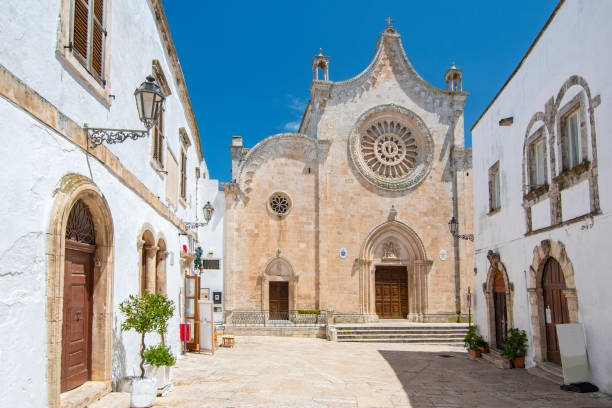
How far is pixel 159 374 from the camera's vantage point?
337 inches

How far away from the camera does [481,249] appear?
15.1m

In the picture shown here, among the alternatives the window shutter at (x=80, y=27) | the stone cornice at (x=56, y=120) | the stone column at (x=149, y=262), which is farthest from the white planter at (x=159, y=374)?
the window shutter at (x=80, y=27)

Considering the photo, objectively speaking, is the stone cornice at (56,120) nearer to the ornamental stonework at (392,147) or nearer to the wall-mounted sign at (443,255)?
the ornamental stonework at (392,147)

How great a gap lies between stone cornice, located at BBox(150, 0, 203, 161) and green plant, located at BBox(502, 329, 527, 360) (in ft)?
33.7

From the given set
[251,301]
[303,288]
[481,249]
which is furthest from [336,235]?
[481,249]

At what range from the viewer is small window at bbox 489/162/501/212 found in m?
14.1

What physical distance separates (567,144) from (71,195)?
28.6 feet

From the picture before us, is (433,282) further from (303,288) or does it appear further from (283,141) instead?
(283,141)

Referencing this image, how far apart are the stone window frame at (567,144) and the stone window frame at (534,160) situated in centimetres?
78

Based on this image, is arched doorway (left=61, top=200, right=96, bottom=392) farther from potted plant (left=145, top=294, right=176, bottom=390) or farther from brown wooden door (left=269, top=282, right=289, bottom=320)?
brown wooden door (left=269, top=282, right=289, bottom=320)

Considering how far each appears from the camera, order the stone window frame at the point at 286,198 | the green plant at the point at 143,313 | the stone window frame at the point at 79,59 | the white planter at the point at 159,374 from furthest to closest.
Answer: the stone window frame at the point at 286,198
the white planter at the point at 159,374
the green plant at the point at 143,313
the stone window frame at the point at 79,59

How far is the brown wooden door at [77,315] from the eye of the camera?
6.07 m

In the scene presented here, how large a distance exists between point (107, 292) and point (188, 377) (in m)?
4.08

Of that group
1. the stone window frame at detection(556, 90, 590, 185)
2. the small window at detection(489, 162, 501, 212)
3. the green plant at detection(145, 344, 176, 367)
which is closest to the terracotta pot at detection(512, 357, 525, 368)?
the small window at detection(489, 162, 501, 212)
